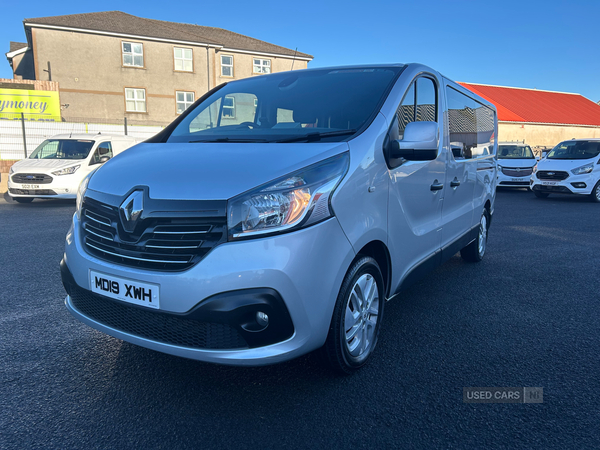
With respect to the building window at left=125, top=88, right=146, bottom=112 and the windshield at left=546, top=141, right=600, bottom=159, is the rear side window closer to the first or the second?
the windshield at left=546, top=141, right=600, bottom=159

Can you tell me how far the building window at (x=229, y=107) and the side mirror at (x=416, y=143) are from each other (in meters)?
1.33

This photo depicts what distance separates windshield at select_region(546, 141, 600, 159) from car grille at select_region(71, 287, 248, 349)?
47.0 ft

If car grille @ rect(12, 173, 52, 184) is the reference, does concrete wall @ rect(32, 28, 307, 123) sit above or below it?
above

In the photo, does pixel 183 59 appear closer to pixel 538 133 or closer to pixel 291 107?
pixel 291 107

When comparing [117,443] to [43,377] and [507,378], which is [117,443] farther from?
[507,378]

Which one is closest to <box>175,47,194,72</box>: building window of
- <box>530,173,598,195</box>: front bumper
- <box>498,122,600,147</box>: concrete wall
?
<box>530,173,598,195</box>: front bumper

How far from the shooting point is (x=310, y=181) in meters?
2.23

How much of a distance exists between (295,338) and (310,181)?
2.47 feet

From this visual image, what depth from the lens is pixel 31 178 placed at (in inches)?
389

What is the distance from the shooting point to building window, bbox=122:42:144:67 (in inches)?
1077

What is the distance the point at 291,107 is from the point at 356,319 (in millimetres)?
1566

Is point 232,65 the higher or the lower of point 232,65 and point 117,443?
the higher

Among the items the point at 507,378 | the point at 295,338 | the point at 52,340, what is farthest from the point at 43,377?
the point at 507,378

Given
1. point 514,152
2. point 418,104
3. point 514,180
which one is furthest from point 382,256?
point 514,152
